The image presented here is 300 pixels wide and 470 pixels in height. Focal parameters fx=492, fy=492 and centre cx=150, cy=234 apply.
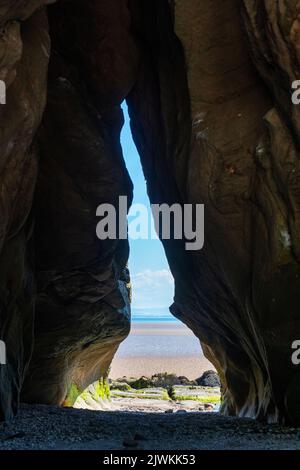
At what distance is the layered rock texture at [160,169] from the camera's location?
1024 cm

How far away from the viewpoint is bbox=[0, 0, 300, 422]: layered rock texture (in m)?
10.2

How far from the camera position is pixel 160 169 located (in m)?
15.8

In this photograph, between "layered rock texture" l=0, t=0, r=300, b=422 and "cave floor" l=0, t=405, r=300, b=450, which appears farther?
"layered rock texture" l=0, t=0, r=300, b=422

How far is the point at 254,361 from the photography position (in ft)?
48.0

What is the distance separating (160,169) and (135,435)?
346 inches

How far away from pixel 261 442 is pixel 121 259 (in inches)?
466

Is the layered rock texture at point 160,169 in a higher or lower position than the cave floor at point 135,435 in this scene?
higher

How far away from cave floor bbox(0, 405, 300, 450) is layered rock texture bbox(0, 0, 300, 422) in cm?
107

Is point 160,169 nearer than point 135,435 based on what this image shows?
No

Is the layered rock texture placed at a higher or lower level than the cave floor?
higher

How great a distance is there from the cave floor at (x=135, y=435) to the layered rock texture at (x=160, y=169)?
3.50ft

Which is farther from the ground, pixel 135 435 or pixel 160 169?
pixel 160 169
